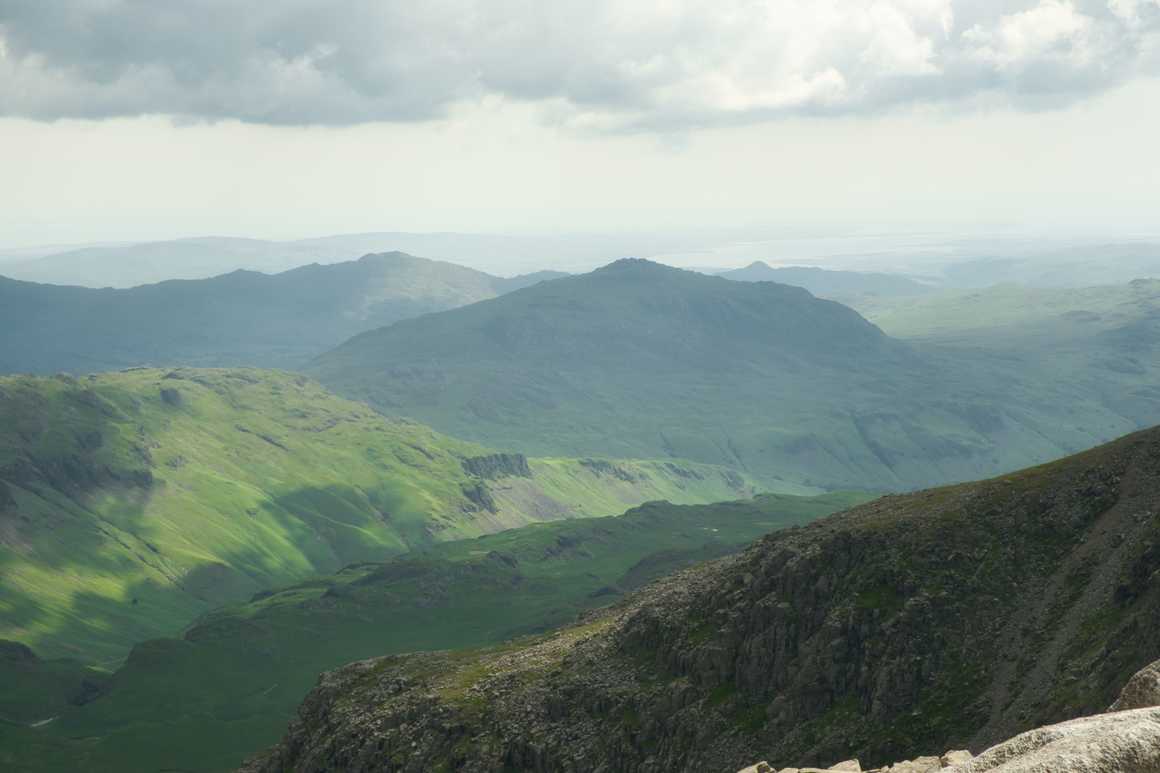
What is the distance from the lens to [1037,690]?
107312mm

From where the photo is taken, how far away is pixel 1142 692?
158 ft

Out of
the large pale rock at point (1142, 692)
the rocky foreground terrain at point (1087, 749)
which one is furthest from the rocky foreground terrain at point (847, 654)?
the rocky foreground terrain at point (1087, 749)

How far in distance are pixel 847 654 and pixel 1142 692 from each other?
274ft

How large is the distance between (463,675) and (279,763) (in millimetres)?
29886

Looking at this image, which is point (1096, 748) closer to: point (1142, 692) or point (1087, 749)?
point (1087, 749)

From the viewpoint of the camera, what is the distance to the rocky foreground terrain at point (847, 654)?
11344cm

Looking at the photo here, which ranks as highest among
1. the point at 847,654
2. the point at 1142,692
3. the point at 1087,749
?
the point at 1087,749

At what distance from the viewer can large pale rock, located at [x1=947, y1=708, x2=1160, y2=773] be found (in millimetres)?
37938

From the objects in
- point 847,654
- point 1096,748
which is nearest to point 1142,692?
point 1096,748

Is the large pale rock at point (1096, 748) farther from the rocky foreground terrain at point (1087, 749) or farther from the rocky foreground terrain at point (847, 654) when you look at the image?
the rocky foreground terrain at point (847, 654)

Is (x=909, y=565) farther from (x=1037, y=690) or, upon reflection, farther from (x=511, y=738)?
(x=511, y=738)

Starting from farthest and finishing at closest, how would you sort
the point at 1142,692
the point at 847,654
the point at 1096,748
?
the point at 847,654
the point at 1142,692
the point at 1096,748

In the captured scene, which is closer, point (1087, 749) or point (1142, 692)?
point (1087, 749)

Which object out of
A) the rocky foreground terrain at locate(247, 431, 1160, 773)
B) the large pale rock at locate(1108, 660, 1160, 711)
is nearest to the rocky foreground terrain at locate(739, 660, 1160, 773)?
the large pale rock at locate(1108, 660, 1160, 711)
